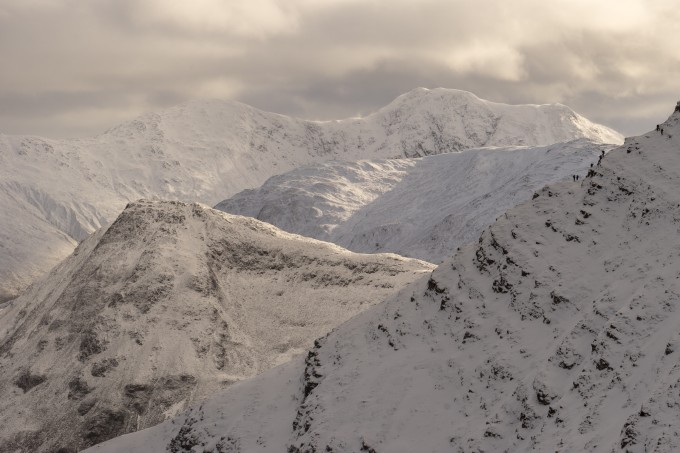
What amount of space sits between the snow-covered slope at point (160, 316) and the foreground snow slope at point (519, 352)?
33.1 m

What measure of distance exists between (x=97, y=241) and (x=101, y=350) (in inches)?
1636

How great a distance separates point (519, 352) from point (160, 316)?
88382 millimetres

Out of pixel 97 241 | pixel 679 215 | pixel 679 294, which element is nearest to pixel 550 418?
pixel 679 294

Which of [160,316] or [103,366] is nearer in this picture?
[103,366]

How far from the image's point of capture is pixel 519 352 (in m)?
83.8

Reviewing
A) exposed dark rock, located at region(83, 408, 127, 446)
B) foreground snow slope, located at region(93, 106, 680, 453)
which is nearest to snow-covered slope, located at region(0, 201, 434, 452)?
exposed dark rock, located at region(83, 408, 127, 446)

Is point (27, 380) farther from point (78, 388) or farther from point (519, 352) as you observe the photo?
point (519, 352)

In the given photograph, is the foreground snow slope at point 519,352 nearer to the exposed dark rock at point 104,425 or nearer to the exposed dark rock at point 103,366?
the exposed dark rock at point 104,425

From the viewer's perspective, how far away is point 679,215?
83.2 metres

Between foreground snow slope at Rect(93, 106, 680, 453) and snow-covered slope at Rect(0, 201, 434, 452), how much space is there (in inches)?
1301

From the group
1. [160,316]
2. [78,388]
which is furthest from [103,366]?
[160,316]

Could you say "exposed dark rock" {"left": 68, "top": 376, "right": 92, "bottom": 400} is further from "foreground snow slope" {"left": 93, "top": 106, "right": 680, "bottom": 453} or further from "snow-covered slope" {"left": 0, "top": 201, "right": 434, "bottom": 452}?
"foreground snow slope" {"left": 93, "top": 106, "right": 680, "bottom": 453}

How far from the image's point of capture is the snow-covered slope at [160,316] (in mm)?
141750

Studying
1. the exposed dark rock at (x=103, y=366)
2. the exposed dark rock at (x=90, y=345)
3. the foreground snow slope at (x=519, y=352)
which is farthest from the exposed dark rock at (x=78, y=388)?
the foreground snow slope at (x=519, y=352)
